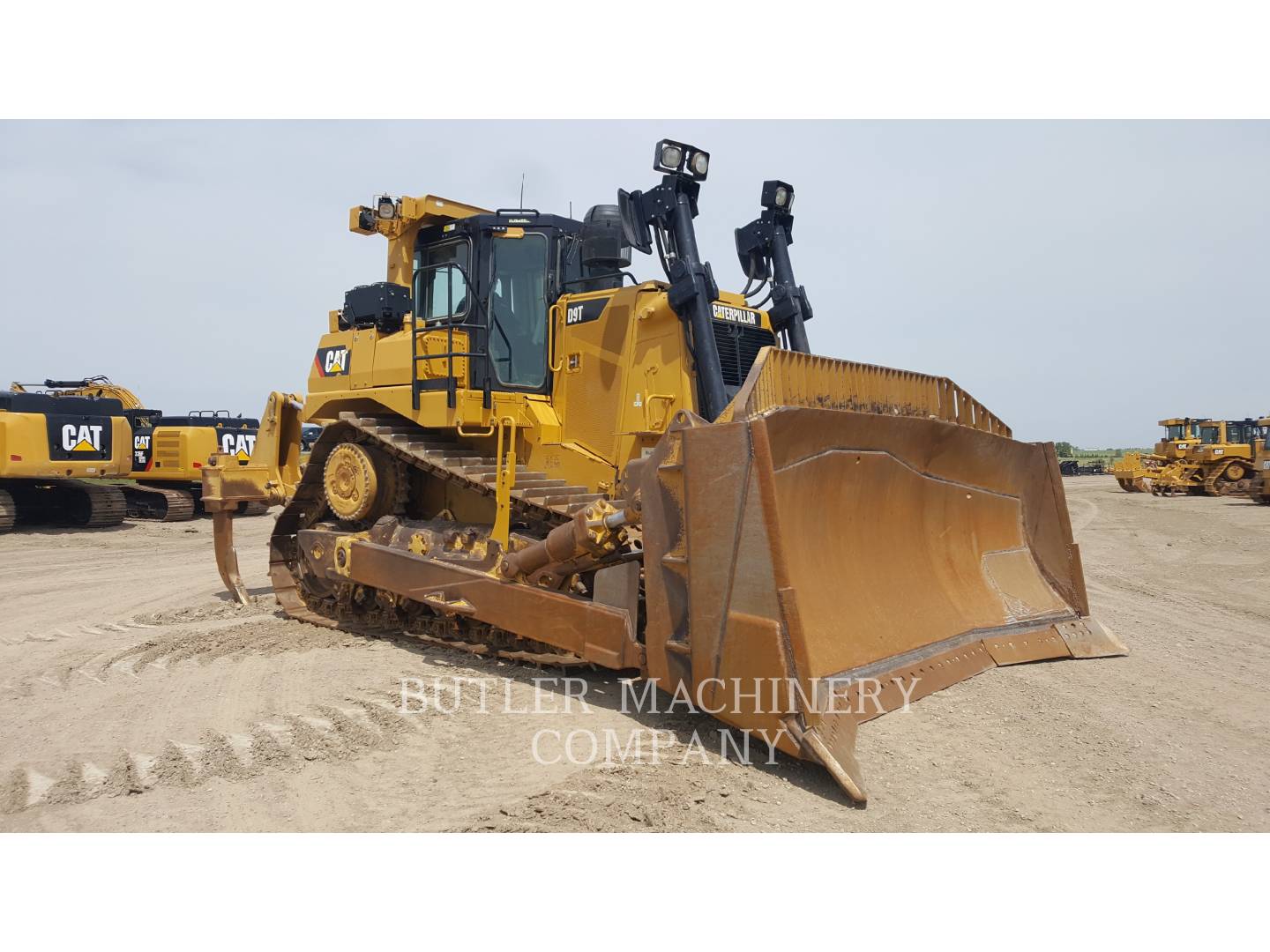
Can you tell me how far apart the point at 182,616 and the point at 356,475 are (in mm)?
2694

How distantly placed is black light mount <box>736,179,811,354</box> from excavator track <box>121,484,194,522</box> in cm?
1605

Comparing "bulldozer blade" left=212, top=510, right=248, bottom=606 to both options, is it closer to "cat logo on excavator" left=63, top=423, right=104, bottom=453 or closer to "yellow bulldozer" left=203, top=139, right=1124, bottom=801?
"yellow bulldozer" left=203, top=139, right=1124, bottom=801

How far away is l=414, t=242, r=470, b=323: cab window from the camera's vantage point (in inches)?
253

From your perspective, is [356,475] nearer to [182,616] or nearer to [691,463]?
[182,616]

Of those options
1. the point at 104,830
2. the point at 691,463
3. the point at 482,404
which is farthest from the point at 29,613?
the point at 691,463

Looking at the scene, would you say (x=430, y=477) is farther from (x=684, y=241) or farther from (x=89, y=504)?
(x=89, y=504)

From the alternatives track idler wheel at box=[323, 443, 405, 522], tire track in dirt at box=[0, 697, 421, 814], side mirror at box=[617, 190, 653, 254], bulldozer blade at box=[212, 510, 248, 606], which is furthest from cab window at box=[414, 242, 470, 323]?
bulldozer blade at box=[212, 510, 248, 606]

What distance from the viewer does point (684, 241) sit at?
566 centimetres

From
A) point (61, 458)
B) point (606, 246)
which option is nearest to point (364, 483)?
point (606, 246)

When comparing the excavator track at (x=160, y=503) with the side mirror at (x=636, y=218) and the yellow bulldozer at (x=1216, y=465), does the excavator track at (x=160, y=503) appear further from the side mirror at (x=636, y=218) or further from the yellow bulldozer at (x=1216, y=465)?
the yellow bulldozer at (x=1216, y=465)

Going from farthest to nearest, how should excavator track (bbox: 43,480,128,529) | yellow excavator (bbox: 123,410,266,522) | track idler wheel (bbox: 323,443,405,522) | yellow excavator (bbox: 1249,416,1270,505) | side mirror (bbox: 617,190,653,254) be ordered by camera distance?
yellow excavator (bbox: 1249,416,1270,505) < yellow excavator (bbox: 123,410,266,522) < excavator track (bbox: 43,480,128,529) < track idler wheel (bbox: 323,443,405,522) < side mirror (bbox: 617,190,653,254)

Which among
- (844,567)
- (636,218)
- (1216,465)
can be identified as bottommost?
(844,567)

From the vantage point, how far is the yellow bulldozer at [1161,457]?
2884 cm

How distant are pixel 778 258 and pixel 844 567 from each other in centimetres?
306
